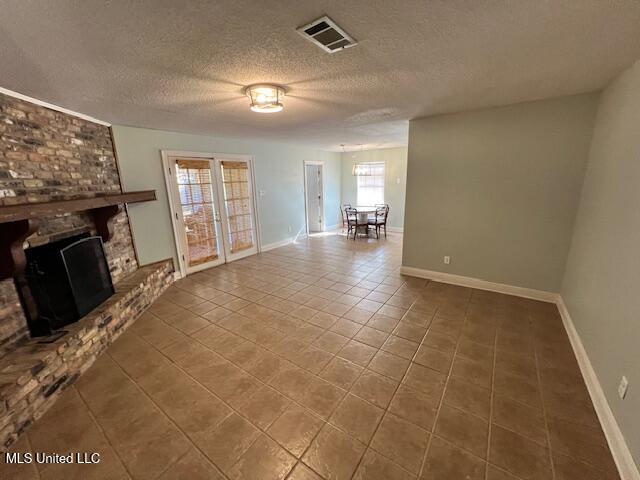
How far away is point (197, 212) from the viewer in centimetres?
455

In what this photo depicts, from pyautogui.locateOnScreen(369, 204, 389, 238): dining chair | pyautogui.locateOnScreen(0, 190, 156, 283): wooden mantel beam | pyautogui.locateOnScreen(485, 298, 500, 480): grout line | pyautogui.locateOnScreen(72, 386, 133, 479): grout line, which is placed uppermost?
pyautogui.locateOnScreen(0, 190, 156, 283): wooden mantel beam

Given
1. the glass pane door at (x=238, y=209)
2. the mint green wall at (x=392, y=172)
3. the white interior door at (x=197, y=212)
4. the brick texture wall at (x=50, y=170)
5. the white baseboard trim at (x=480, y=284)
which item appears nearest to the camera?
the brick texture wall at (x=50, y=170)

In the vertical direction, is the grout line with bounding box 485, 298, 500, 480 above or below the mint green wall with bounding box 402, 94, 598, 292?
below

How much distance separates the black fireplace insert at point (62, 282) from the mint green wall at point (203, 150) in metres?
1.18

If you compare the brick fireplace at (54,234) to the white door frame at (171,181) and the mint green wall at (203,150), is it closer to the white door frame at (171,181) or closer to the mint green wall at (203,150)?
the mint green wall at (203,150)

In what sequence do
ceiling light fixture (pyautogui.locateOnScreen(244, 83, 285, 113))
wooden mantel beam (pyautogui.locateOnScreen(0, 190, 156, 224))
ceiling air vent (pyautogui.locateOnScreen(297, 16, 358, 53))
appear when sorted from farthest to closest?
ceiling light fixture (pyautogui.locateOnScreen(244, 83, 285, 113)) → wooden mantel beam (pyautogui.locateOnScreen(0, 190, 156, 224)) → ceiling air vent (pyautogui.locateOnScreen(297, 16, 358, 53))

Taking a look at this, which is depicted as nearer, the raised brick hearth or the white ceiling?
the white ceiling

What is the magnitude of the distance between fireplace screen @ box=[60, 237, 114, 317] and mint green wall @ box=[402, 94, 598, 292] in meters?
4.10

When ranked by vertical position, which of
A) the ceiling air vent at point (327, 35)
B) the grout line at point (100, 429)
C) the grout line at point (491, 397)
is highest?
the ceiling air vent at point (327, 35)

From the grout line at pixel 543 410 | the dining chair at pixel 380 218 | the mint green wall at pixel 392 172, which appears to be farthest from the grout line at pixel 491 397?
the mint green wall at pixel 392 172

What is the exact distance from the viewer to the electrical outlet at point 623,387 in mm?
1494

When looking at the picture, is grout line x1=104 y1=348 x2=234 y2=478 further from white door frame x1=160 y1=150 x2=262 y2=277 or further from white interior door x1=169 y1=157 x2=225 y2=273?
white interior door x1=169 y1=157 x2=225 y2=273

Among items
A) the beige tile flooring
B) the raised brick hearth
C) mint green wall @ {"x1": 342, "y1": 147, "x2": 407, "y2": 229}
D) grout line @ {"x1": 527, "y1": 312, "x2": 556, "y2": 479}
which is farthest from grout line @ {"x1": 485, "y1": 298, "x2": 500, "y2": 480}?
mint green wall @ {"x1": 342, "y1": 147, "x2": 407, "y2": 229}

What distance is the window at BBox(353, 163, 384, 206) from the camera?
25.0ft
